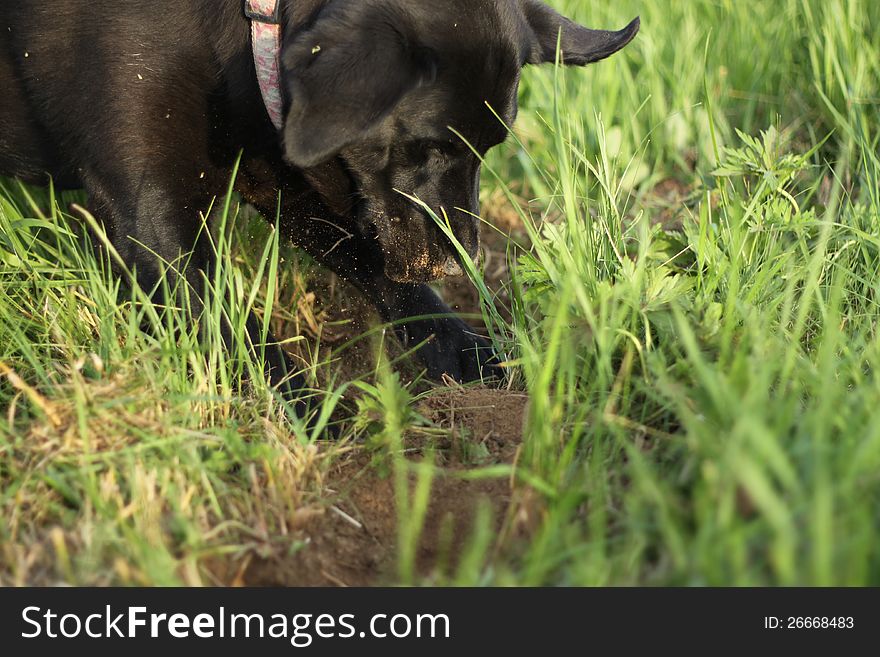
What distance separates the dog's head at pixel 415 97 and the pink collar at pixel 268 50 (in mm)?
102

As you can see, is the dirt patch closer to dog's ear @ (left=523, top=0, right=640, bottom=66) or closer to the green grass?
the green grass

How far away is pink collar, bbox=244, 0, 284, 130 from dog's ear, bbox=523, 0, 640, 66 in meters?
0.70

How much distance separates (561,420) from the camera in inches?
75.8

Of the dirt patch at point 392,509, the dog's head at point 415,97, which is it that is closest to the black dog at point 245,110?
the dog's head at point 415,97

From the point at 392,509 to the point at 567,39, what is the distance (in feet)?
4.71

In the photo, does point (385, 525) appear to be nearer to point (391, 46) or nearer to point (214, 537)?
point (214, 537)

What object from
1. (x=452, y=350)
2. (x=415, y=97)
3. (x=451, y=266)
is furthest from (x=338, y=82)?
(x=452, y=350)

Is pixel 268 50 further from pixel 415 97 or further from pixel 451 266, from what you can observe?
pixel 451 266

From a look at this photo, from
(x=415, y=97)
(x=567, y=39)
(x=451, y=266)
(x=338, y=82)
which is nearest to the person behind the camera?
(x=338, y=82)

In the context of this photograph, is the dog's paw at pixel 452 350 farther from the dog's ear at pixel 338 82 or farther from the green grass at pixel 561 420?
the dog's ear at pixel 338 82

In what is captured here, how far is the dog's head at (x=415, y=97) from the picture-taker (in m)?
2.06

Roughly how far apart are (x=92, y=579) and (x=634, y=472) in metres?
0.85

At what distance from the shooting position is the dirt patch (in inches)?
67.1

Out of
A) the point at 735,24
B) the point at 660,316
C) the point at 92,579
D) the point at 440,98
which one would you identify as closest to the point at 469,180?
the point at 440,98
